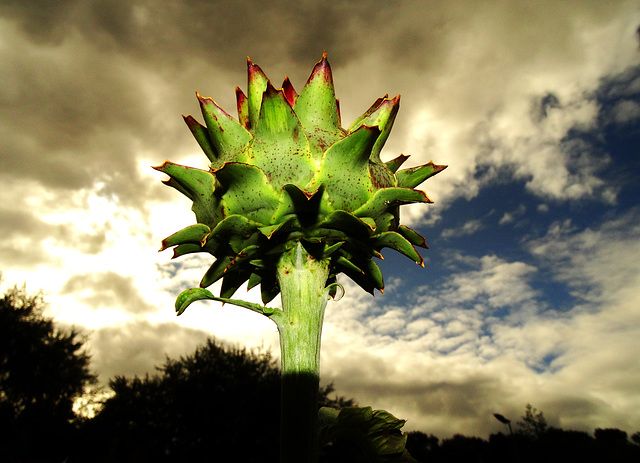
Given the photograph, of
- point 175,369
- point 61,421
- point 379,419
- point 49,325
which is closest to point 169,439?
point 175,369

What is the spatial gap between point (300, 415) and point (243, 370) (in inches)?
1146

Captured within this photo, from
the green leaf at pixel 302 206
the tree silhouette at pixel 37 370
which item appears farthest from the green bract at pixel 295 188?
the tree silhouette at pixel 37 370

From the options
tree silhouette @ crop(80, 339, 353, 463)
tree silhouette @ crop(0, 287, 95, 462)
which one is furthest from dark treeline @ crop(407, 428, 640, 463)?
tree silhouette @ crop(0, 287, 95, 462)

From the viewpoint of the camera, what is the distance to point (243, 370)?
93.9ft

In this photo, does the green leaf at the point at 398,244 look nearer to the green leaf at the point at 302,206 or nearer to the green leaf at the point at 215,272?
the green leaf at the point at 302,206

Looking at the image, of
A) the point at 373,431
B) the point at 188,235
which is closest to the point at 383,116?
the point at 188,235

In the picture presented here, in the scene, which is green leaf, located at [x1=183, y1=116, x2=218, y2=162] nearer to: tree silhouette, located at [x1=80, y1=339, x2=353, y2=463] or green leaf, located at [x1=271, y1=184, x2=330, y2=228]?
green leaf, located at [x1=271, y1=184, x2=330, y2=228]

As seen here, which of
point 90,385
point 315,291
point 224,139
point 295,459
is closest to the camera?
point 295,459

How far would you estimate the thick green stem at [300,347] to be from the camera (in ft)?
4.64

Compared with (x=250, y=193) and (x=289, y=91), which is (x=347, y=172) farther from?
(x=289, y=91)

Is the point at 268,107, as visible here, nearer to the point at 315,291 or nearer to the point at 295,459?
the point at 315,291

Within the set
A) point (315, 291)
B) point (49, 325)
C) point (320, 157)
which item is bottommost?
point (315, 291)

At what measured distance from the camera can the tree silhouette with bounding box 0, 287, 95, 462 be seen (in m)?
28.2

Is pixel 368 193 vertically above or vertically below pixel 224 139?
below
